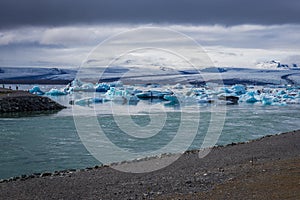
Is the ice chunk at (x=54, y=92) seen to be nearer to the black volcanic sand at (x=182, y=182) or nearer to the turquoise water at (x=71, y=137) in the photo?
the turquoise water at (x=71, y=137)

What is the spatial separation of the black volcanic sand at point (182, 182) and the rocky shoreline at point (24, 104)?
1887cm

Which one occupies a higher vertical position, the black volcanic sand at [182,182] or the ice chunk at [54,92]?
the ice chunk at [54,92]

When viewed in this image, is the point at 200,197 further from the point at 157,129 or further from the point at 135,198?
the point at 157,129

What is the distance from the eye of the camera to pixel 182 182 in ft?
26.9

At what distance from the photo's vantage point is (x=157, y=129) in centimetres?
1938

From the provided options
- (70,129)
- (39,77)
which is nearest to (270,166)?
(70,129)

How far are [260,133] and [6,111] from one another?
53.8 ft

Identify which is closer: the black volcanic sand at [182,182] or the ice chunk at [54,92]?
the black volcanic sand at [182,182]

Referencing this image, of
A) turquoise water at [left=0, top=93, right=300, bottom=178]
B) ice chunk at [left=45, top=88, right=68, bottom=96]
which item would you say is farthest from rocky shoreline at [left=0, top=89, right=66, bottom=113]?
ice chunk at [left=45, top=88, right=68, bottom=96]

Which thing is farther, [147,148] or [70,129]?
[70,129]

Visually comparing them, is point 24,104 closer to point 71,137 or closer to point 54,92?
point 71,137

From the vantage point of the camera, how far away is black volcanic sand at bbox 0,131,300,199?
6.85 m

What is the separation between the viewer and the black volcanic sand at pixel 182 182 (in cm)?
685

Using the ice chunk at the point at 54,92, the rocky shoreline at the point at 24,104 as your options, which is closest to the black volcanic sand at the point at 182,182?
the rocky shoreline at the point at 24,104
